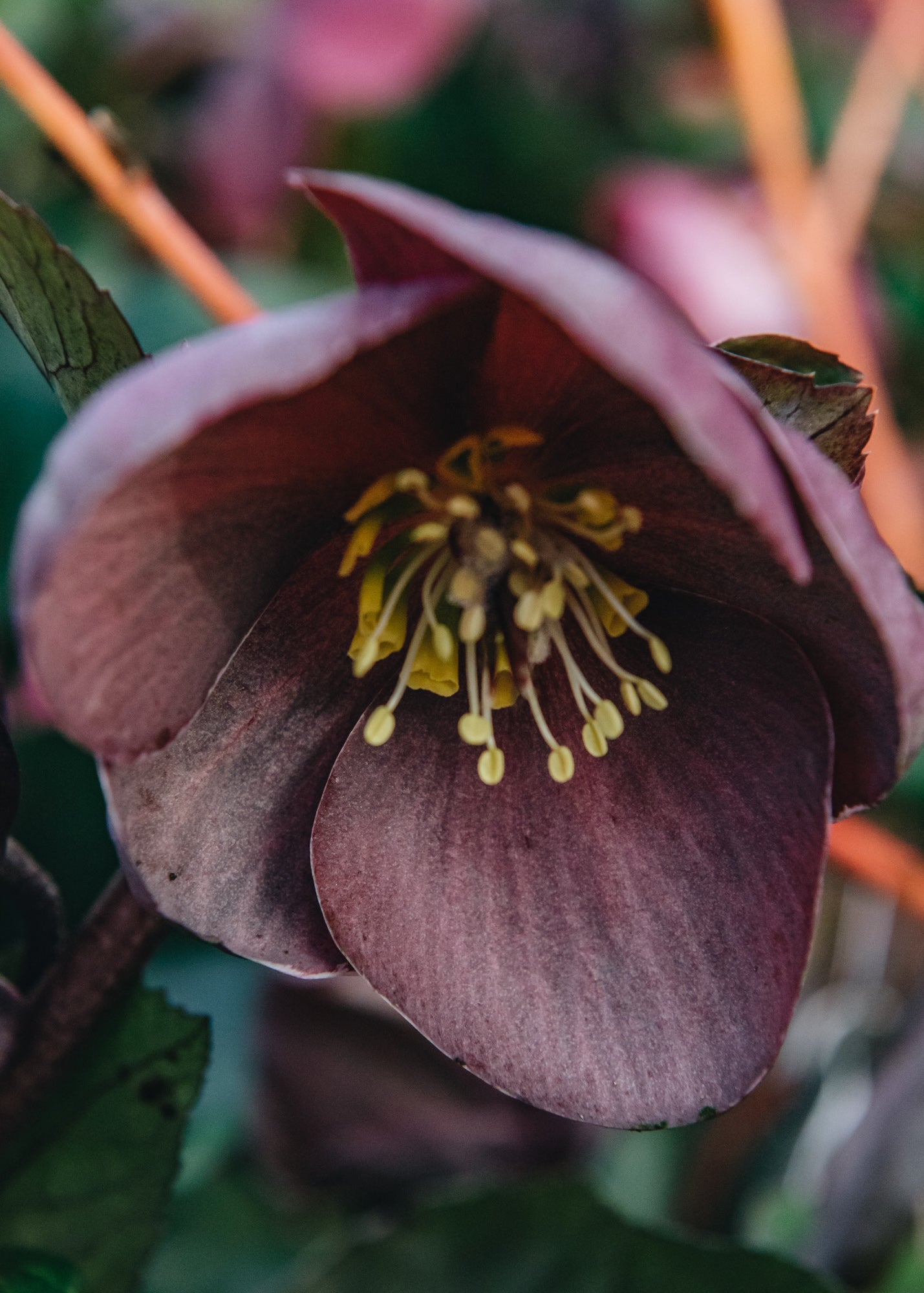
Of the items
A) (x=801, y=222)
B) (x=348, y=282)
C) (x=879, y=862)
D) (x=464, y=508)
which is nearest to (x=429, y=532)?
(x=464, y=508)

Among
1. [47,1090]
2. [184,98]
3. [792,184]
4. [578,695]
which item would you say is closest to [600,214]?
[792,184]

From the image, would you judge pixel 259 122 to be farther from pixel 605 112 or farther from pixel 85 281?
pixel 85 281

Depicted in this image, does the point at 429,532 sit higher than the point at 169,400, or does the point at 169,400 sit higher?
the point at 169,400

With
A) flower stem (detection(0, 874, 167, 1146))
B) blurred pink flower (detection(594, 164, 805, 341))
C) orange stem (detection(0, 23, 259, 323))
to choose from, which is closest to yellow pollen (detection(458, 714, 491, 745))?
flower stem (detection(0, 874, 167, 1146))

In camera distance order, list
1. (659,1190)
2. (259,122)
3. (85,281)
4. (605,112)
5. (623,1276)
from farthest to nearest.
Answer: (605,112), (259,122), (659,1190), (623,1276), (85,281)

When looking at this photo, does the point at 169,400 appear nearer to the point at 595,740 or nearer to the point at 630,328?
the point at 630,328

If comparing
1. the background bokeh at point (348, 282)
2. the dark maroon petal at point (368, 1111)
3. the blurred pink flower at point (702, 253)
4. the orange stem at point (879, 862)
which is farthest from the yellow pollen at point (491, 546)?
the blurred pink flower at point (702, 253)
